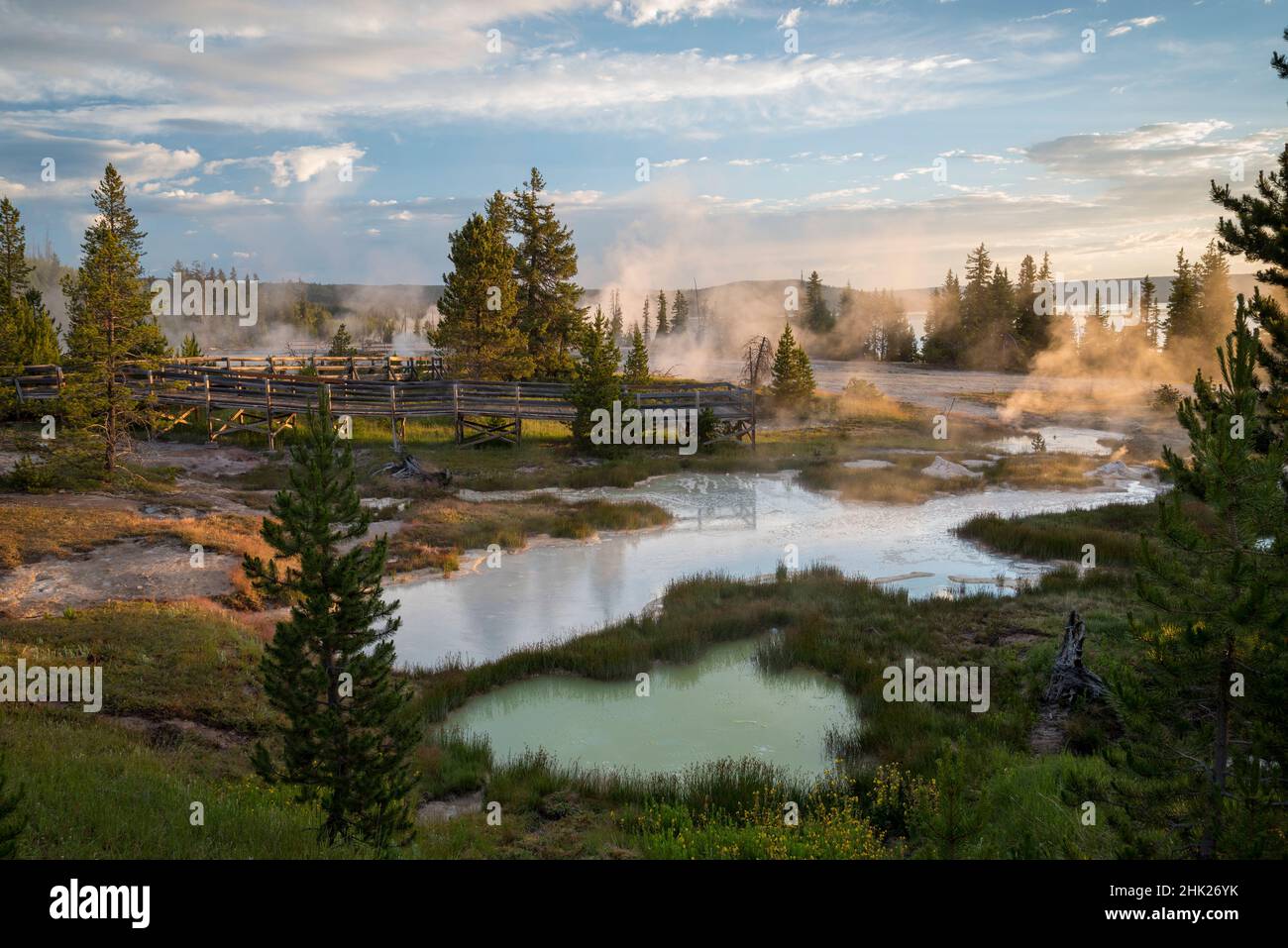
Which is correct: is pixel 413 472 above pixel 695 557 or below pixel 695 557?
above

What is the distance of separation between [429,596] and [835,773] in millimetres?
11065

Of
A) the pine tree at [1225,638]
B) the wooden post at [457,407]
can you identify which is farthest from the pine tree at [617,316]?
the pine tree at [1225,638]

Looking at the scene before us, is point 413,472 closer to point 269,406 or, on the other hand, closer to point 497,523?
point 497,523

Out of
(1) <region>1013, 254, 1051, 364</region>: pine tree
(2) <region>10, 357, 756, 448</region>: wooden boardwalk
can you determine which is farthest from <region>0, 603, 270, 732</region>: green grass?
(1) <region>1013, 254, 1051, 364</region>: pine tree

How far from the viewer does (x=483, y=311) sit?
39.3 m

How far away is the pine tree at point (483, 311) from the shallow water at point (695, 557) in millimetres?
12521

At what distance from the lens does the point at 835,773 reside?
10.0m

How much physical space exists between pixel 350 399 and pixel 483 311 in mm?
7641

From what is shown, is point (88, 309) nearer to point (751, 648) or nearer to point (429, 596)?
point (429, 596)

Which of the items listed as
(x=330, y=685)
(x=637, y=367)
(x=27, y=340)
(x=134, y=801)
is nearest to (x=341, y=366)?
(x=27, y=340)

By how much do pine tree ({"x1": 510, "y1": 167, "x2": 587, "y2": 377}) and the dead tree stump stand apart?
117 feet

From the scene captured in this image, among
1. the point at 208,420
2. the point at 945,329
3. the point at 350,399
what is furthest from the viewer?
the point at 945,329

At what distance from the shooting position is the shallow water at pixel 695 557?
16625 millimetres
